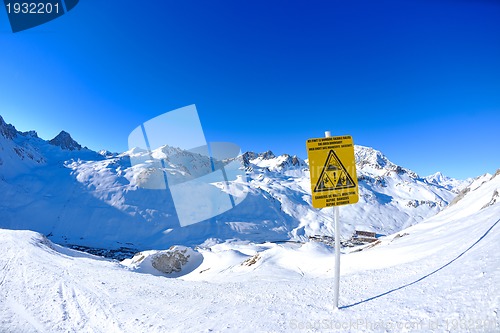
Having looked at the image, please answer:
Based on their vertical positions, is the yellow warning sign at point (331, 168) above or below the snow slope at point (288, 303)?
above

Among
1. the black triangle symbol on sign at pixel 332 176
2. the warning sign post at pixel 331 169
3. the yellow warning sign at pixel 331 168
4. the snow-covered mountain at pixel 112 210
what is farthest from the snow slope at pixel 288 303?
the snow-covered mountain at pixel 112 210

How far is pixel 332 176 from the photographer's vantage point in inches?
165

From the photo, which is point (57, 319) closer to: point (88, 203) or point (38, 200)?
point (88, 203)

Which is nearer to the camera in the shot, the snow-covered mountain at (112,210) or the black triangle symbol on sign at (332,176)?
the black triangle symbol on sign at (332,176)

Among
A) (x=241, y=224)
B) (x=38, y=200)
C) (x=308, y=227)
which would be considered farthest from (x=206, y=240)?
(x=38, y=200)

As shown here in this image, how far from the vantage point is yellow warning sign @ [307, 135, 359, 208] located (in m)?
4.11

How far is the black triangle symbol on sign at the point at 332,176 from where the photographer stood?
4.14 m

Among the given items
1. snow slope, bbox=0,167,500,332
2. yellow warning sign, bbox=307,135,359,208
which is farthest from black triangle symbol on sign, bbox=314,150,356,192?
snow slope, bbox=0,167,500,332

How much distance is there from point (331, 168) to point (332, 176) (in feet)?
0.44

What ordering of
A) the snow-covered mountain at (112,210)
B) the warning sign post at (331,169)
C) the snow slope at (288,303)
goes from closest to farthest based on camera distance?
the snow slope at (288,303)
the warning sign post at (331,169)
the snow-covered mountain at (112,210)

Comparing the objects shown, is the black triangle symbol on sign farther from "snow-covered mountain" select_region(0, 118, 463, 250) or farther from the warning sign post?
"snow-covered mountain" select_region(0, 118, 463, 250)

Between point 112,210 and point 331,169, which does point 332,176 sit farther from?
point 112,210

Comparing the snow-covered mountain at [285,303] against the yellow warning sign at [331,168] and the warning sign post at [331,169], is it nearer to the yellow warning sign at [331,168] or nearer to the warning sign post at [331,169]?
the warning sign post at [331,169]

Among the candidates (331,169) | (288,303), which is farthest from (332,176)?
(288,303)
